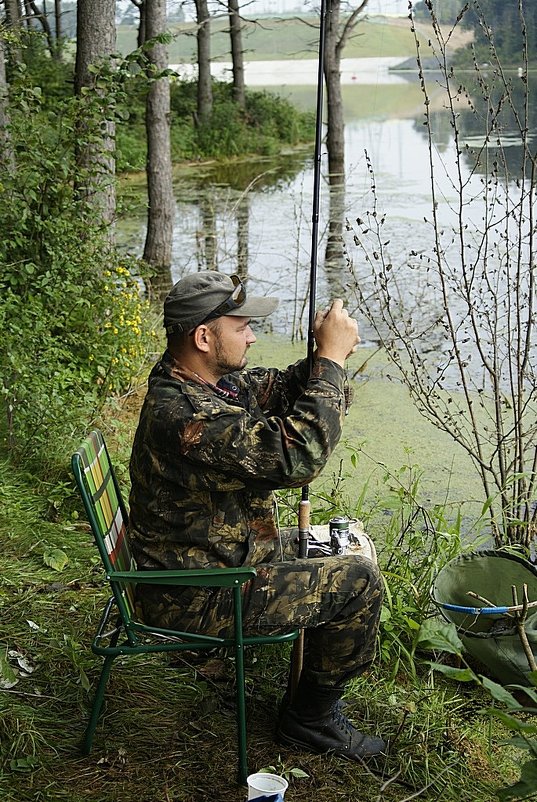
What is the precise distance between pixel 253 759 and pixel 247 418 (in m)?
0.91

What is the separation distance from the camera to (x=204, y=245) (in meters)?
Answer: 11.0

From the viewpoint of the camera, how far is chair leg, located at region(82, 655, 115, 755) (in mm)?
2580

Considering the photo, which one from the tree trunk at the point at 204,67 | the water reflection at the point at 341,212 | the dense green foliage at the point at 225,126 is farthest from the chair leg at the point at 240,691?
the tree trunk at the point at 204,67

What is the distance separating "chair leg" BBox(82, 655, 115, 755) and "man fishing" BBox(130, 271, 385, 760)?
0.20 meters

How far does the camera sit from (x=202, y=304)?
8.16 ft

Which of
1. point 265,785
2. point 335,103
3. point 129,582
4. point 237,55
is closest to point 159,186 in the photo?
Answer: point 335,103

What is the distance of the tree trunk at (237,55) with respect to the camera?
2062cm

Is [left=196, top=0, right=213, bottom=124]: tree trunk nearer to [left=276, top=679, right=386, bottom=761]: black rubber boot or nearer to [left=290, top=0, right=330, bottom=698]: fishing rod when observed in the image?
[left=290, top=0, right=330, bottom=698]: fishing rod

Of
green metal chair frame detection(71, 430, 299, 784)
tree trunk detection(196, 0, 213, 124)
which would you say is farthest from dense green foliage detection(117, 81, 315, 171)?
green metal chair frame detection(71, 430, 299, 784)

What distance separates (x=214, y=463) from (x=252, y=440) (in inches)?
4.1

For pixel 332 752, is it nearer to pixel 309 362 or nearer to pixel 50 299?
pixel 309 362

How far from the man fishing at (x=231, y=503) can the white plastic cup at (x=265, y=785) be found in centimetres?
38

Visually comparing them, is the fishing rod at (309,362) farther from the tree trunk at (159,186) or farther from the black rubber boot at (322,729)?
the tree trunk at (159,186)

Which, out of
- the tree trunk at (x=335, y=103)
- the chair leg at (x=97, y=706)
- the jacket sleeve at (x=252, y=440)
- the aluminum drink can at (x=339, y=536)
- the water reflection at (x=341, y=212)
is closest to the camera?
the jacket sleeve at (x=252, y=440)
